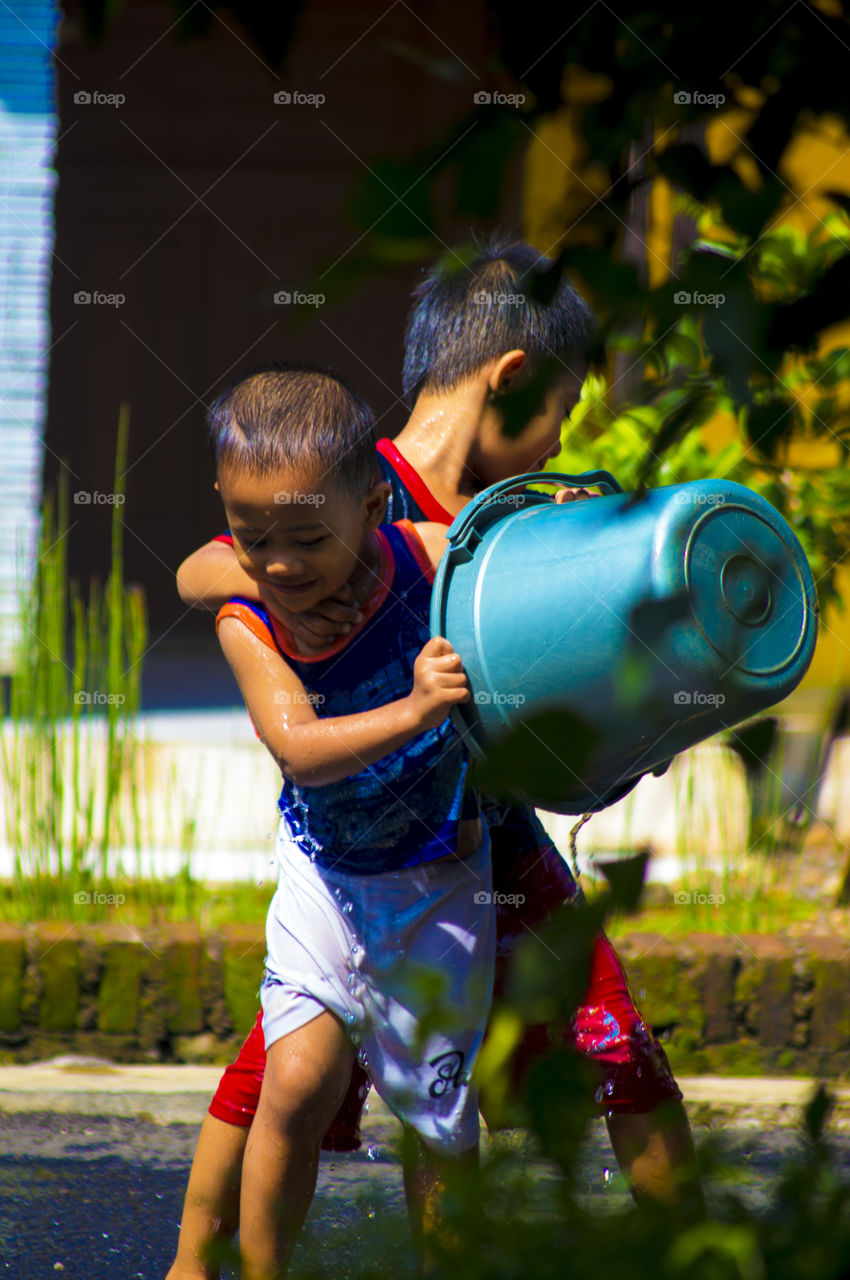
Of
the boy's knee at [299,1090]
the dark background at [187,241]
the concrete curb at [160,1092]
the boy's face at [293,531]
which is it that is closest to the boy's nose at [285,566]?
the boy's face at [293,531]

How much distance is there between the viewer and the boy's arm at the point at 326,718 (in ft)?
5.71

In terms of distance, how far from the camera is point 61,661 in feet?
11.3

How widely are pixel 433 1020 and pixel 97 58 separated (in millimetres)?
7298

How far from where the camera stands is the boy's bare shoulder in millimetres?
2033

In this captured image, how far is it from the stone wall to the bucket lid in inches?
67.0

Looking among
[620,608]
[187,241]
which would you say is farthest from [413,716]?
[187,241]

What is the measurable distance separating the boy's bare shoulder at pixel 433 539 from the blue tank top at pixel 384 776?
0.07 m

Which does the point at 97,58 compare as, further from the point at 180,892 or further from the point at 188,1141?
the point at 188,1141

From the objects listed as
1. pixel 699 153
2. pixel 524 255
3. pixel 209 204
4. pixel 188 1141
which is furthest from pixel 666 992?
pixel 209 204

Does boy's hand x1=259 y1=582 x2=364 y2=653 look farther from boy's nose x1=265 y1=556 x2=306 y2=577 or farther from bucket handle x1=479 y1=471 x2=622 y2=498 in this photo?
bucket handle x1=479 y1=471 x2=622 y2=498

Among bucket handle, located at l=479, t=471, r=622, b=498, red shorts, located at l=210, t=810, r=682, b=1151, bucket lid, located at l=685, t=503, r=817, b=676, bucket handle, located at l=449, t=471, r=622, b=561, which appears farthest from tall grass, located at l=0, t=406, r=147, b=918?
bucket lid, located at l=685, t=503, r=817, b=676

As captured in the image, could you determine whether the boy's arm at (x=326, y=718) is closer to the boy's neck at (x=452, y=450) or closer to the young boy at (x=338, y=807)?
the young boy at (x=338, y=807)

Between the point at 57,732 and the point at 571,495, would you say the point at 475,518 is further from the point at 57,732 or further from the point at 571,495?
→ the point at 57,732

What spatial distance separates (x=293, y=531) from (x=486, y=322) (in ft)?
1.77
